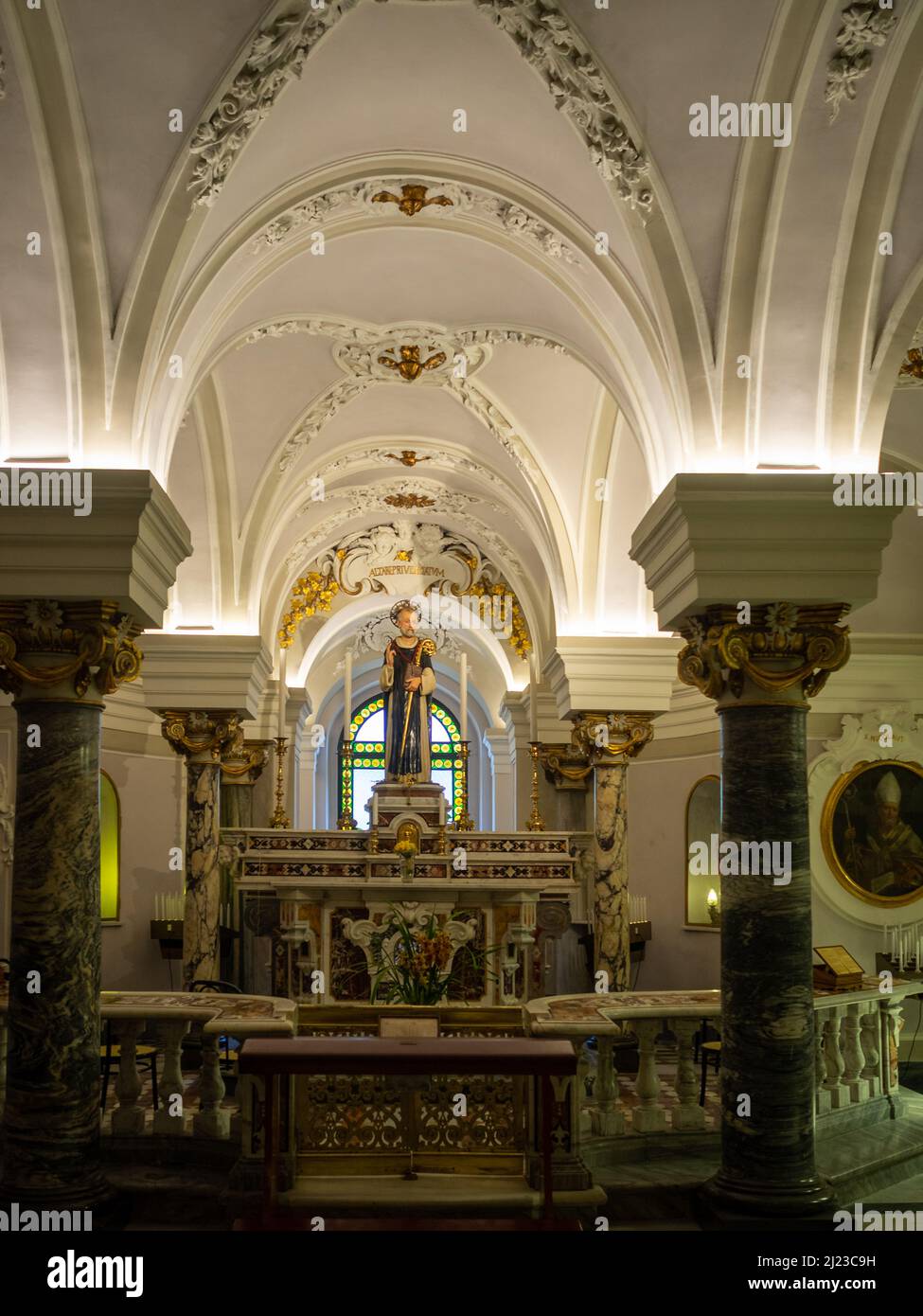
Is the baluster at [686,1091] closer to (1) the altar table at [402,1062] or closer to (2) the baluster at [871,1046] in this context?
(2) the baluster at [871,1046]

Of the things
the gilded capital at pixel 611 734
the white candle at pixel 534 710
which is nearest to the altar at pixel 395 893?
the gilded capital at pixel 611 734

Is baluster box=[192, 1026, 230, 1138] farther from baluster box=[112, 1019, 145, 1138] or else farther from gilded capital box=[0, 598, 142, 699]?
gilded capital box=[0, 598, 142, 699]

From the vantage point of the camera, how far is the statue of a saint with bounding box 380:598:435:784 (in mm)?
15711

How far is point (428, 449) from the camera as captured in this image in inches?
571

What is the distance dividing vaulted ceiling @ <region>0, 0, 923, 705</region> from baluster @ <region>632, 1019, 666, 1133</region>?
3.30m

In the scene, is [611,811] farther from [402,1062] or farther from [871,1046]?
[402,1062]

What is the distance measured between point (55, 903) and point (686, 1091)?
373 cm

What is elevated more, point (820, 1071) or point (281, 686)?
point (281, 686)

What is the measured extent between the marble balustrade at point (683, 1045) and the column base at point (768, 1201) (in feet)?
2.53

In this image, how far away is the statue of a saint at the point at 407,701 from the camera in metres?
15.7

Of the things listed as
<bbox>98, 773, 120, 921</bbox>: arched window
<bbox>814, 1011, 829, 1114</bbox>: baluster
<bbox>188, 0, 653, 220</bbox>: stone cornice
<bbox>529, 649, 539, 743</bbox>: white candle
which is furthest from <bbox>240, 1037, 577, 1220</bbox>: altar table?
<bbox>529, 649, 539, 743</bbox>: white candle

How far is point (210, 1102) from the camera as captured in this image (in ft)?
24.1

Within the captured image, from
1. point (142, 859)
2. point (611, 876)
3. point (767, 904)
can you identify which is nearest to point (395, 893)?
point (611, 876)
